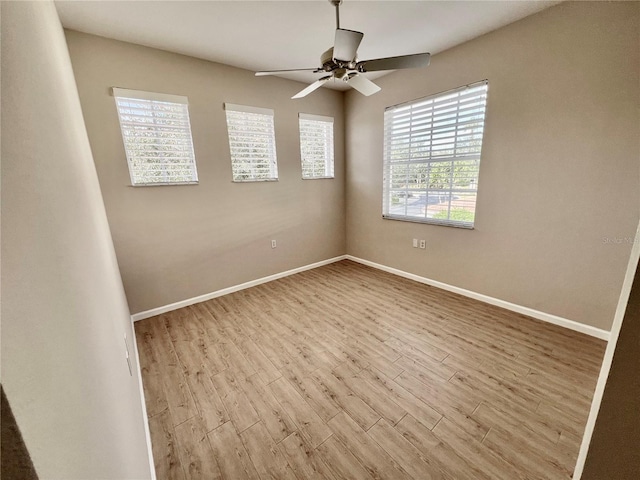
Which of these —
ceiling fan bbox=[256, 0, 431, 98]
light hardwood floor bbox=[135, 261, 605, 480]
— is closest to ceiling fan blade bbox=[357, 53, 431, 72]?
ceiling fan bbox=[256, 0, 431, 98]

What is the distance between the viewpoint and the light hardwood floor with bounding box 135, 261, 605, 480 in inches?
51.8

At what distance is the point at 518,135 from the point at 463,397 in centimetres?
236

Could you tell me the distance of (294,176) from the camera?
3.67 metres

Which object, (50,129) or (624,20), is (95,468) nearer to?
(50,129)

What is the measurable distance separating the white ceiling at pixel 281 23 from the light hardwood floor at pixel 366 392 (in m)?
2.73

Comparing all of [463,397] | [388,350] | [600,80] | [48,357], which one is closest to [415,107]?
[600,80]

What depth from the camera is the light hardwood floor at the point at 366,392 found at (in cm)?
131

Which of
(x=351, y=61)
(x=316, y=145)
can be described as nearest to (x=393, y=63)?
(x=351, y=61)

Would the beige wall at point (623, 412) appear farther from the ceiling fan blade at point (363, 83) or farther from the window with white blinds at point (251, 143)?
the window with white blinds at point (251, 143)

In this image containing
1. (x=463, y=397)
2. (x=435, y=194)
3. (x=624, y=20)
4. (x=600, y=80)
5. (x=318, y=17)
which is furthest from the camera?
(x=435, y=194)

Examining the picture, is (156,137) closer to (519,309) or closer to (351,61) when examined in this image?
(351,61)

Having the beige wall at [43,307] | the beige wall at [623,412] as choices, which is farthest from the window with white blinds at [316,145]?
the beige wall at [623,412]

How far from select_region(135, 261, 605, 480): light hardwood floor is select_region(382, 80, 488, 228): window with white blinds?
121 cm

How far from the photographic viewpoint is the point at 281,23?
217cm
